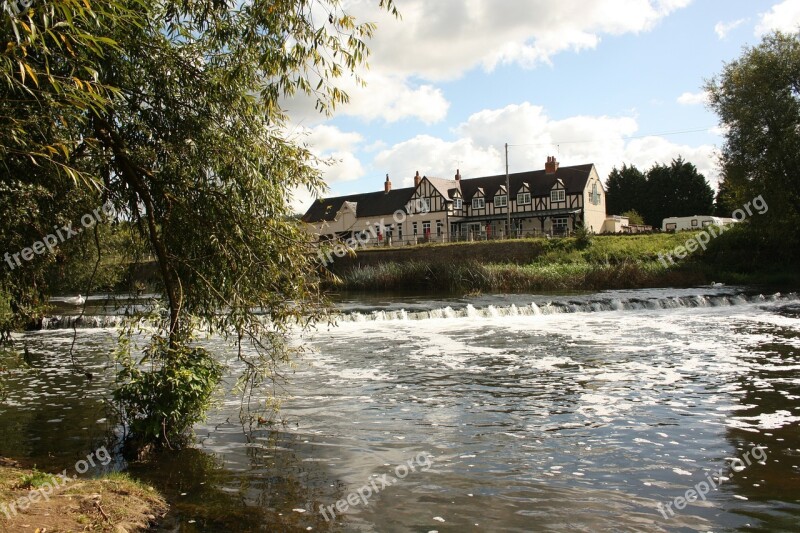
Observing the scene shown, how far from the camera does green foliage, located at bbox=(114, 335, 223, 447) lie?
7.40 m

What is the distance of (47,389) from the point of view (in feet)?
42.1

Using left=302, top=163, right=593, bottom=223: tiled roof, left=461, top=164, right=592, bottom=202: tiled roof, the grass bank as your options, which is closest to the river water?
the grass bank

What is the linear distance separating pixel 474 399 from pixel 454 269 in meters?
30.7

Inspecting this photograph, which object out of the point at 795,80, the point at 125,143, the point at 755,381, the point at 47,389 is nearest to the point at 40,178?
the point at 125,143

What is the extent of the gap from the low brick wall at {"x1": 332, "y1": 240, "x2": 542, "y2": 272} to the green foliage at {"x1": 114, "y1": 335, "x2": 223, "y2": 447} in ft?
123

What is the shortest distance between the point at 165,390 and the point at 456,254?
45239mm

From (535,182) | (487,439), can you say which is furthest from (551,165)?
(487,439)

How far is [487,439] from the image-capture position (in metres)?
8.93

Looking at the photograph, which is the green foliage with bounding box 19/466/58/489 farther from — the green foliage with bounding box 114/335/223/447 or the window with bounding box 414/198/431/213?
the window with bounding box 414/198/431/213

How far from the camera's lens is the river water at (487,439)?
6.28 metres

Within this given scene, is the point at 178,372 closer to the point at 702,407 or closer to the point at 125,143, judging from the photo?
the point at 125,143

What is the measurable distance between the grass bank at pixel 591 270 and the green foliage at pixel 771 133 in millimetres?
3133

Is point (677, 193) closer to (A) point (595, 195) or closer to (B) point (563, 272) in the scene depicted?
(A) point (595, 195)

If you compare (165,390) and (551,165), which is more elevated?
(551,165)
